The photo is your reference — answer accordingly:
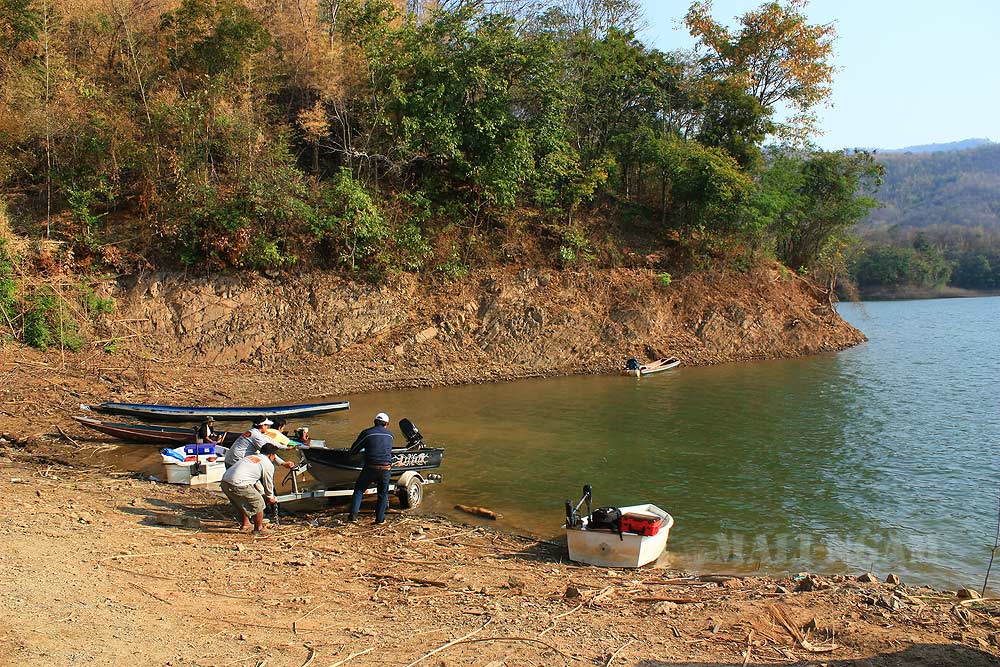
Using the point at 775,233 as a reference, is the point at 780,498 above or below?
below

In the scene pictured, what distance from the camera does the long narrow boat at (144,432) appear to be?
552 inches

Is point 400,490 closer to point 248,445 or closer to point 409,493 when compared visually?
point 409,493

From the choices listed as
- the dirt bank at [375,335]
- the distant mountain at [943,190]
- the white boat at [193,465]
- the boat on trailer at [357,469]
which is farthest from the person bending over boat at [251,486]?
the distant mountain at [943,190]

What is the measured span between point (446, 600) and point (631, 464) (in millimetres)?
7436

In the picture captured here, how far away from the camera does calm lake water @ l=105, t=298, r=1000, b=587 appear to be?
9.92 metres

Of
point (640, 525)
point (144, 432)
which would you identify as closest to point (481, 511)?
point (640, 525)

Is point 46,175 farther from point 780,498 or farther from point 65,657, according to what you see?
point 780,498

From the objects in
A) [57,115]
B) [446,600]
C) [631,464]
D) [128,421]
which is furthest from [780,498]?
[57,115]

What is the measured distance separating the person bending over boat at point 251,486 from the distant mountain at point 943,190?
132936 millimetres

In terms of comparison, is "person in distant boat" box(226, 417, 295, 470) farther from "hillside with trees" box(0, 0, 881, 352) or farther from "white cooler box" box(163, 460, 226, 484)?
"hillside with trees" box(0, 0, 881, 352)

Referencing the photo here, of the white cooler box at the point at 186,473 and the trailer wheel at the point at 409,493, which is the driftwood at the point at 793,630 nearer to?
the trailer wheel at the point at 409,493

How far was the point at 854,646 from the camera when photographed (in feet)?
20.3

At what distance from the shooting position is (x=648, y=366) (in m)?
24.6

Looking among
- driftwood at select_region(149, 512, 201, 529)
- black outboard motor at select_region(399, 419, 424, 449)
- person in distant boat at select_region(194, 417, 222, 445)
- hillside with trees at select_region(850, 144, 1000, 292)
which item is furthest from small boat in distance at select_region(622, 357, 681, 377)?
driftwood at select_region(149, 512, 201, 529)
